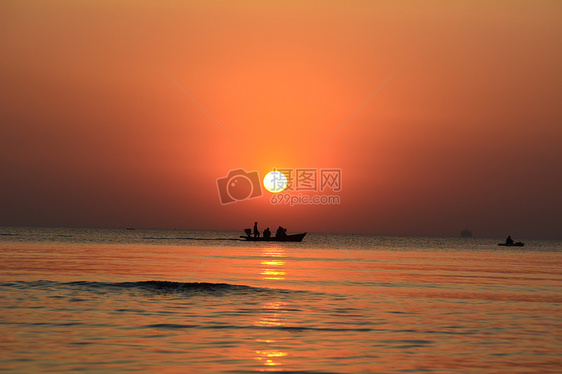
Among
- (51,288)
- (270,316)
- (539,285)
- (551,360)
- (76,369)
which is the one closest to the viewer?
(76,369)

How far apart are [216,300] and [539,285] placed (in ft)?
70.1

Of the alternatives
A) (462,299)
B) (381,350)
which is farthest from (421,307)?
(381,350)

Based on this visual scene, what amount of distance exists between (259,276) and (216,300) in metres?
12.7

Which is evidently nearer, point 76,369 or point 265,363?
point 76,369

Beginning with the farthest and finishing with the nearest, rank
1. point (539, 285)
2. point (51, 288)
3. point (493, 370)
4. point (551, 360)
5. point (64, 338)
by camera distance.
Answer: point (539, 285) < point (51, 288) < point (64, 338) < point (551, 360) < point (493, 370)

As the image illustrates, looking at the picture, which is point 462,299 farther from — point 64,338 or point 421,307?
point 64,338

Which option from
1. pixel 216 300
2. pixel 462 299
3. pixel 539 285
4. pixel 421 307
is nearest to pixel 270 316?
pixel 216 300

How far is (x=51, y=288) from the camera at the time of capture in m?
26.8

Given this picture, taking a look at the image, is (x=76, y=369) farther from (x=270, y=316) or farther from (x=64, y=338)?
(x=270, y=316)

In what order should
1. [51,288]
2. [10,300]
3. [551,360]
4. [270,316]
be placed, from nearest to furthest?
[551,360] → [270,316] → [10,300] → [51,288]

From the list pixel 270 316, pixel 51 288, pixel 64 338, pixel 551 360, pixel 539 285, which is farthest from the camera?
pixel 539 285

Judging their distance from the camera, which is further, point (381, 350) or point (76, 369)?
point (381, 350)

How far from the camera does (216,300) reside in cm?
2492

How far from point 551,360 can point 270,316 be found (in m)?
8.99
